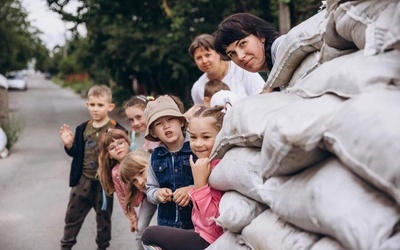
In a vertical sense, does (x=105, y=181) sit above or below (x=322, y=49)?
below

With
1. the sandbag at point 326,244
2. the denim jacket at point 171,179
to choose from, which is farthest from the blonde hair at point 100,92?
the sandbag at point 326,244

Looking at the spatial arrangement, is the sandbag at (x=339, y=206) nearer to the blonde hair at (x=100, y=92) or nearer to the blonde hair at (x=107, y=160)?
the blonde hair at (x=107, y=160)

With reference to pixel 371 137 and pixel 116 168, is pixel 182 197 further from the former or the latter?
pixel 371 137

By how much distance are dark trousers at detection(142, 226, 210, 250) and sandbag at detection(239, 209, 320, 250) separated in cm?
55

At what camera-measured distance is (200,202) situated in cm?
335

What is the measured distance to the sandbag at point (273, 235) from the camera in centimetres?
232

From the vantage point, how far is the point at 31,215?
24.7 ft

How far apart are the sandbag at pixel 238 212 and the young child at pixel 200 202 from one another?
0.80ft

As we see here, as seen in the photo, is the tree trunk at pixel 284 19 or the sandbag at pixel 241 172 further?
the tree trunk at pixel 284 19

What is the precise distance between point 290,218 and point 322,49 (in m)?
0.79

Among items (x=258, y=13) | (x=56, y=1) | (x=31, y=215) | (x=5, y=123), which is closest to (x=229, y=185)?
(x=31, y=215)

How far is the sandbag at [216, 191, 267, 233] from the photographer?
2.88m

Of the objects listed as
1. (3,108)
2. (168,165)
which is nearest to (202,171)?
(168,165)

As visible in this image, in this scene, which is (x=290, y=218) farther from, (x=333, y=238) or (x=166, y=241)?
(x=166, y=241)
